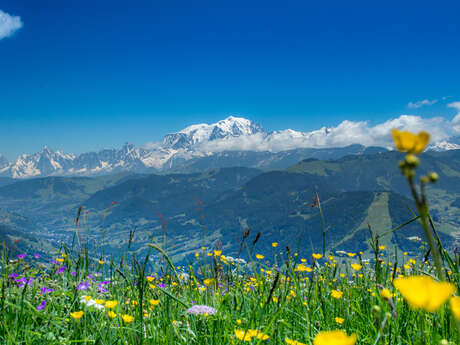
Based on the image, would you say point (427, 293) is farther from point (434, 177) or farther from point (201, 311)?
point (201, 311)

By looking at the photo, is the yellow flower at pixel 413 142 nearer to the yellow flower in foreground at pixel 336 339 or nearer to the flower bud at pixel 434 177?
the flower bud at pixel 434 177

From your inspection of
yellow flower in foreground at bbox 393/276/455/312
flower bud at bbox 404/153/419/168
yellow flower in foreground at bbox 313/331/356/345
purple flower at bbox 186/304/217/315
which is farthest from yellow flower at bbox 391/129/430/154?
purple flower at bbox 186/304/217/315

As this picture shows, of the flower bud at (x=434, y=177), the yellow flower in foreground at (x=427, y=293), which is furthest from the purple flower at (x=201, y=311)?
the flower bud at (x=434, y=177)

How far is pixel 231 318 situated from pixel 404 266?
11.4ft

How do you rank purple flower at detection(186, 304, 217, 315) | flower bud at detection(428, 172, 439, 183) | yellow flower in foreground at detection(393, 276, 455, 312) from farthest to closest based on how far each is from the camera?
purple flower at detection(186, 304, 217, 315) < yellow flower in foreground at detection(393, 276, 455, 312) < flower bud at detection(428, 172, 439, 183)

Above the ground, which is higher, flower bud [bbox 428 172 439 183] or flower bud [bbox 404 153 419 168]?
flower bud [bbox 404 153 419 168]

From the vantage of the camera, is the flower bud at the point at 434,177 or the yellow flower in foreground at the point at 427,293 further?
the yellow flower in foreground at the point at 427,293

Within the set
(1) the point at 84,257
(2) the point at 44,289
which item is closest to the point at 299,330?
(1) the point at 84,257

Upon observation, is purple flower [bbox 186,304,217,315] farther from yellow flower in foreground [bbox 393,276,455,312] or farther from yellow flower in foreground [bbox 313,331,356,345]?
yellow flower in foreground [bbox 393,276,455,312]

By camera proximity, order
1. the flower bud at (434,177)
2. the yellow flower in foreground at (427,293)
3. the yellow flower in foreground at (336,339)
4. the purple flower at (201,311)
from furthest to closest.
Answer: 1. the purple flower at (201,311)
2. the yellow flower in foreground at (336,339)
3. the yellow flower in foreground at (427,293)
4. the flower bud at (434,177)

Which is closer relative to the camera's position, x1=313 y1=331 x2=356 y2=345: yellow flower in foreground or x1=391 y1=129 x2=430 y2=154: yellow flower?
x1=391 y1=129 x2=430 y2=154: yellow flower

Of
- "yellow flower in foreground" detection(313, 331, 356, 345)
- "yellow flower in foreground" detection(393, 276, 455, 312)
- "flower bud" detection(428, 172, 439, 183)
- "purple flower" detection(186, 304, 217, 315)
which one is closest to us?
"flower bud" detection(428, 172, 439, 183)

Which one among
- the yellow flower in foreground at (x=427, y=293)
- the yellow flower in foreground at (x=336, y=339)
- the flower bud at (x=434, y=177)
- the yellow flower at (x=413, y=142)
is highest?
the yellow flower at (x=413, y=142)

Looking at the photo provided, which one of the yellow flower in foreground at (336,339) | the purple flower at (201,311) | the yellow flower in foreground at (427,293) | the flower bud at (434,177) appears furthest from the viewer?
the purple flower at (201,311)
